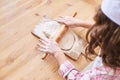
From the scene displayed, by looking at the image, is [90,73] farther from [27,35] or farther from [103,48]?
[27,35]

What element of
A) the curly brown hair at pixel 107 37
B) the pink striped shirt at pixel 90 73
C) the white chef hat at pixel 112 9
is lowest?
the pink striped shirt at pixel 90 73

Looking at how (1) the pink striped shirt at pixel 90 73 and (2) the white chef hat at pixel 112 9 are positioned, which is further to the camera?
(1) the pink striped shirt at pixel 90 73

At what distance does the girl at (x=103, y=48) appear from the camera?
643mm

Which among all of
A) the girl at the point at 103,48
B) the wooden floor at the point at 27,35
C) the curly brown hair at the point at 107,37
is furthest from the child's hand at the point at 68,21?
the curly brown hair at the point at 107,37

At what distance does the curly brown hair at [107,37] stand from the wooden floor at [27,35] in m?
0.23

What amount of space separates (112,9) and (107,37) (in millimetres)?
101

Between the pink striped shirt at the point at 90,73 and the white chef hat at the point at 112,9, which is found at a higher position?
the white chef hat at the point at 112,9

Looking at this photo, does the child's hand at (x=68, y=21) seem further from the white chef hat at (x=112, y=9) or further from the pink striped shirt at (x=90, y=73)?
the white chef hat at (x=112, y=9)

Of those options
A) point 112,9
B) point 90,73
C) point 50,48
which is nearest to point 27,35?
point 50,48

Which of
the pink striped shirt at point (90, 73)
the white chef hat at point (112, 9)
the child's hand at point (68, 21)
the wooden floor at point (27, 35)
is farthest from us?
the child's hand at point (68, 21)

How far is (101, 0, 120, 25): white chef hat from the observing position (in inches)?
24.0

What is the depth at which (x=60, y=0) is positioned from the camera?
3.95 ft

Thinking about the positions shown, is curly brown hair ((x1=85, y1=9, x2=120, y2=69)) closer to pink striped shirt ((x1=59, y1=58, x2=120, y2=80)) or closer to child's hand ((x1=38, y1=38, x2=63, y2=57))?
pink striped shirt ((x1=59, y1=58, x2=120, y2=80))

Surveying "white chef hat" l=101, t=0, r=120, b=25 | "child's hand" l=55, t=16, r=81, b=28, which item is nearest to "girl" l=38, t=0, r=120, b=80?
"white chef hat" l=101, t=0, r=120, b=25
